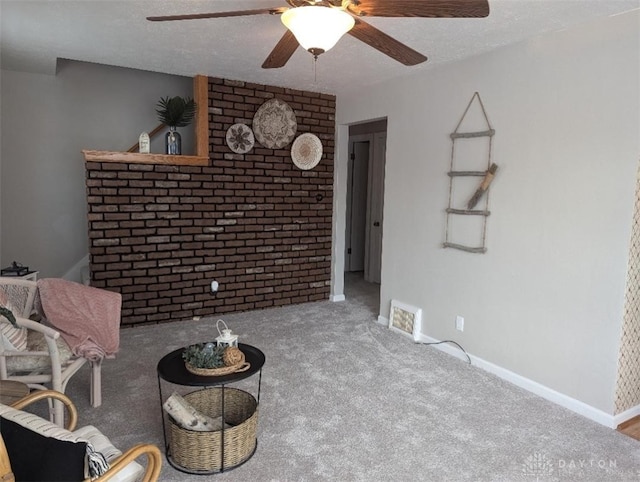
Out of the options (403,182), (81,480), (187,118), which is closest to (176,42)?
(187,118)

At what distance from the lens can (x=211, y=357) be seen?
6.57ft

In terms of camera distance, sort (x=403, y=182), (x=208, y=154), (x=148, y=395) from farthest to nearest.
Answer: (x=208, y=154) → (x=403, y=182) → (x=148, y=395)

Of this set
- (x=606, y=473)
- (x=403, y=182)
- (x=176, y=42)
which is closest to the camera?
(x=606, y=473)

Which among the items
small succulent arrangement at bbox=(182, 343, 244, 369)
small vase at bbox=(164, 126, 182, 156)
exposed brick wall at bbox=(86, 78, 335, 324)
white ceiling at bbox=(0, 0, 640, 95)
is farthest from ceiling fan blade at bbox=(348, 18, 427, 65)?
small vase at bbox=(164, 126, 182, 156)

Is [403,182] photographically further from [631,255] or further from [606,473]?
[606,473]

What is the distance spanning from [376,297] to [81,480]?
4411 millimetres

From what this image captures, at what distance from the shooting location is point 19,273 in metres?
3.58

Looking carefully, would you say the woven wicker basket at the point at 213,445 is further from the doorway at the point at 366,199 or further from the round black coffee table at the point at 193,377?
the doorway at the point at 366,199

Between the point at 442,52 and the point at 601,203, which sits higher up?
the point at 442,52

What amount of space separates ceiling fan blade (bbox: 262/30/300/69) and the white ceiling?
0.95 ft

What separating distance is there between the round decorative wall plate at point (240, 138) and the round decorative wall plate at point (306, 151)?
20.1 inches

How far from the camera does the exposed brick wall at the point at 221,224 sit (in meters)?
3.94

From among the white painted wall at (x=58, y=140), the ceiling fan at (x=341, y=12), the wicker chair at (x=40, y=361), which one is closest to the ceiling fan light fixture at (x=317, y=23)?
the ceiling fan at (x=341, y=12)

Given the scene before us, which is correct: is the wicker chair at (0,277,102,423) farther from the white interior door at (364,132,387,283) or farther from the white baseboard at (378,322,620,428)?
the white interior door at (364,132,387,283)
